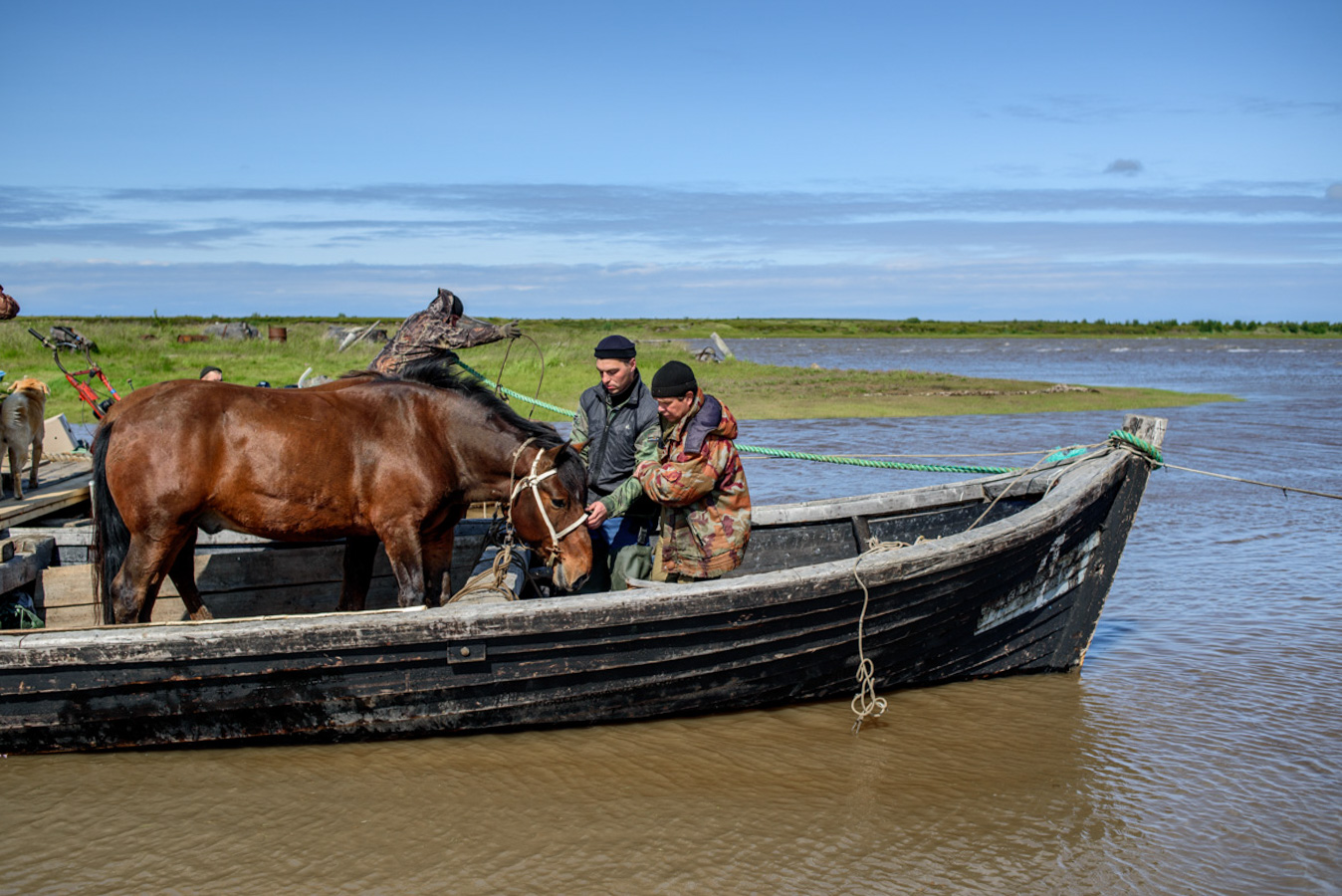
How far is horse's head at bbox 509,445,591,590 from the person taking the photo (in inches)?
199

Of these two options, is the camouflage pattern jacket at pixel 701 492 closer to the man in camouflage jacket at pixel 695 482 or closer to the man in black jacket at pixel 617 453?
the man in camouflage jacket at pixel 695 482

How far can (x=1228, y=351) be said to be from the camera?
52031 millimetres

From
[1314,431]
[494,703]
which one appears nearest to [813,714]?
[494,703]

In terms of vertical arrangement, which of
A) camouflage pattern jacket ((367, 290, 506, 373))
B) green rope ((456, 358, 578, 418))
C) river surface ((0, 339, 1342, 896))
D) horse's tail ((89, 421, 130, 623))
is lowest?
river surface ((0, 339, 1342, 896))

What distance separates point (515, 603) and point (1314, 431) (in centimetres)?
1750

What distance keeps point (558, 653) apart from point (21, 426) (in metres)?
5.65

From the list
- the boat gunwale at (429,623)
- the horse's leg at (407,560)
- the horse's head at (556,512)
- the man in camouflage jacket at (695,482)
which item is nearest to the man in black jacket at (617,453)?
the horse's head at (556,512)


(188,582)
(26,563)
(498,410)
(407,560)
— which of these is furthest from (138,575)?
(498,410)

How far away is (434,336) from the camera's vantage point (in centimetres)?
618

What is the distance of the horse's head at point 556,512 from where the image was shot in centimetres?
505

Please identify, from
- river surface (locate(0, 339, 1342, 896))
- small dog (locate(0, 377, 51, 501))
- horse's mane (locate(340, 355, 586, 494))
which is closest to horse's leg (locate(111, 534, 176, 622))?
river surface (locate(0, 339, 1342, 896))

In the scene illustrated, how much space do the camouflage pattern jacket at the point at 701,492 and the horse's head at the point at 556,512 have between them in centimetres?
38

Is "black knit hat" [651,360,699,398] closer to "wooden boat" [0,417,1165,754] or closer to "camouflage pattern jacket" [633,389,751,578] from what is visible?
"camouflage pattern jacket" [633,389,751,578]

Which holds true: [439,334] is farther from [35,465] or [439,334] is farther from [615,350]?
[35,465]
